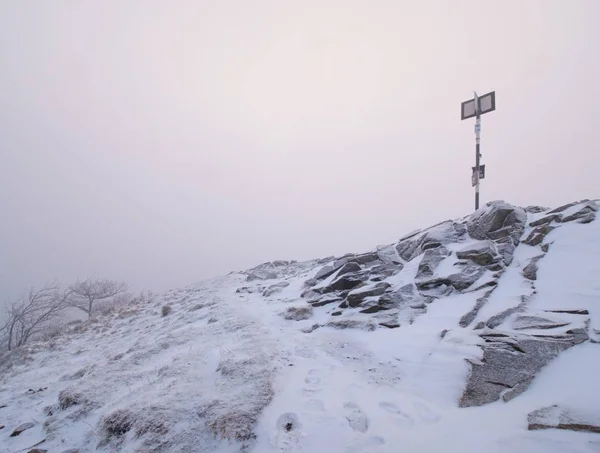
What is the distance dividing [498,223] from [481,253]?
2.00 meters

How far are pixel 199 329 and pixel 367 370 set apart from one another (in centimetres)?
561

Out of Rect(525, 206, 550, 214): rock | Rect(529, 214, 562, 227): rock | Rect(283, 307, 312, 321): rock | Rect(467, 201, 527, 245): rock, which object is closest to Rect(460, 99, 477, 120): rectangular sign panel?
Rect(525, 206, 550, 214): rock

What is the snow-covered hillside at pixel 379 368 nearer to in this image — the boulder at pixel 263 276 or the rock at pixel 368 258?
the rock at pixel 368 258

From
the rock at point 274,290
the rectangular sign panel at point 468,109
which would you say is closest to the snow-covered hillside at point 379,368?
the rock at point 274,290

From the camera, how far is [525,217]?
1091cm

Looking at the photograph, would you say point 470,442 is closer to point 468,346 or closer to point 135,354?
point 468,346

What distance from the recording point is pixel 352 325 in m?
7.83

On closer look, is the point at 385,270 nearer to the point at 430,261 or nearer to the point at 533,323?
the point at 430,261

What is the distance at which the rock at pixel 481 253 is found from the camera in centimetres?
908

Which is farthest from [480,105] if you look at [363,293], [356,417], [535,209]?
[356,417]

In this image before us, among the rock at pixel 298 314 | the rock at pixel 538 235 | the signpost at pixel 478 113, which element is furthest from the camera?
the signpost at pixel 478 113

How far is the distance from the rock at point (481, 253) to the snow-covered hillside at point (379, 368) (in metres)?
0.04

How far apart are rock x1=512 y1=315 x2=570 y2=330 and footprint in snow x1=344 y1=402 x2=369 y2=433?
371 cm

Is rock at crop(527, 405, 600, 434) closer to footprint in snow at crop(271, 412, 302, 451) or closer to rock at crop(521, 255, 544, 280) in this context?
footprint in snow at crop(271, 412, 302, 451)
